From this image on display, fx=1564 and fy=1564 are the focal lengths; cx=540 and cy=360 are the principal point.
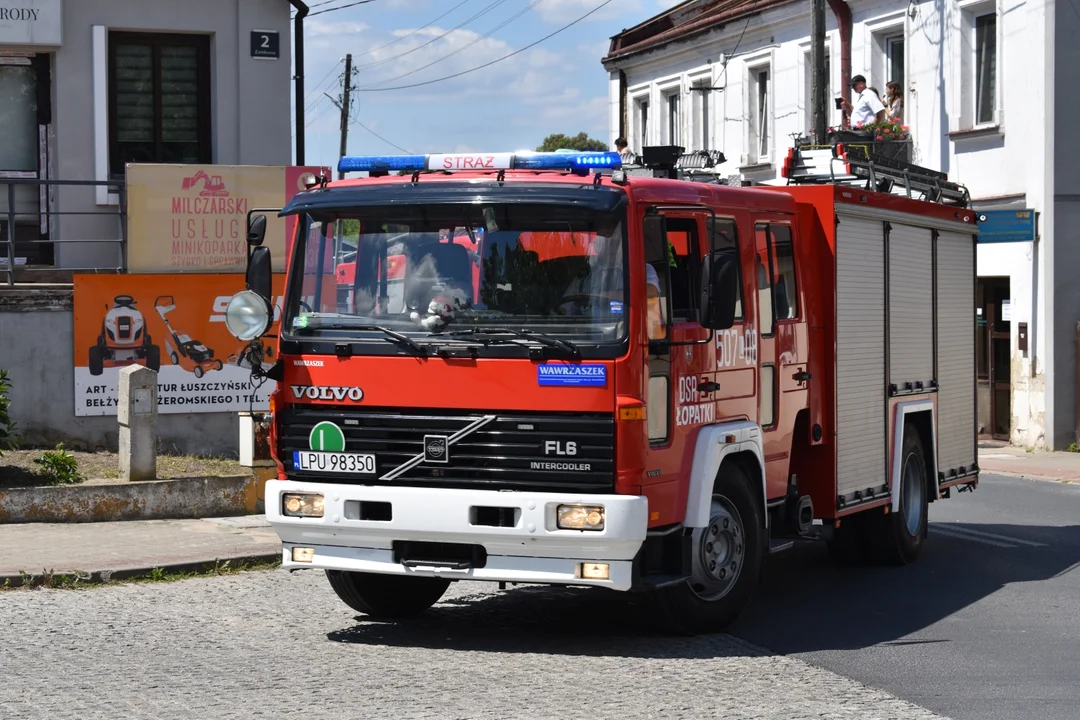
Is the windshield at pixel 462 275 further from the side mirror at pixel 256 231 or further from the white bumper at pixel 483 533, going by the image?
the white bumper at pixel 483 533

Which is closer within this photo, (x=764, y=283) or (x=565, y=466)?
(x=565, y=466)

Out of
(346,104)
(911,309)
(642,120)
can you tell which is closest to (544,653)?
(911,309)

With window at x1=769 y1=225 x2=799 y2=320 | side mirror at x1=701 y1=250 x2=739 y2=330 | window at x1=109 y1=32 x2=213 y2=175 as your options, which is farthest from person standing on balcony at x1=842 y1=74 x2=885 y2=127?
side mirror at x1=701 y1=250 x2=739 y2=330

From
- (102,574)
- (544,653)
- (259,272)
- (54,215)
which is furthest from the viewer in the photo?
(54,215)

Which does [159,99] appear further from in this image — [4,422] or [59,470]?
[4,422]

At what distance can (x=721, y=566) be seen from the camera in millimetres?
9023

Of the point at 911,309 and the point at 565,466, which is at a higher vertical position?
the point at 911,309

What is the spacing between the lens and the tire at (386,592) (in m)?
9.32

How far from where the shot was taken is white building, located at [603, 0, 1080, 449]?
2292cm

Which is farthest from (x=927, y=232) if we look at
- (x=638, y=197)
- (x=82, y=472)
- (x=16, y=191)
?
(x=16, y=191)

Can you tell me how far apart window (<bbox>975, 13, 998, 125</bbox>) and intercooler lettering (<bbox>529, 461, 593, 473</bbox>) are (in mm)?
18252

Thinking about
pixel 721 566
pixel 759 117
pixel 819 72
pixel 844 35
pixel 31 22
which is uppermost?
pixel 844 35

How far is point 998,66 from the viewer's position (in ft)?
79.4

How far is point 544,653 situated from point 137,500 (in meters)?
5.92
